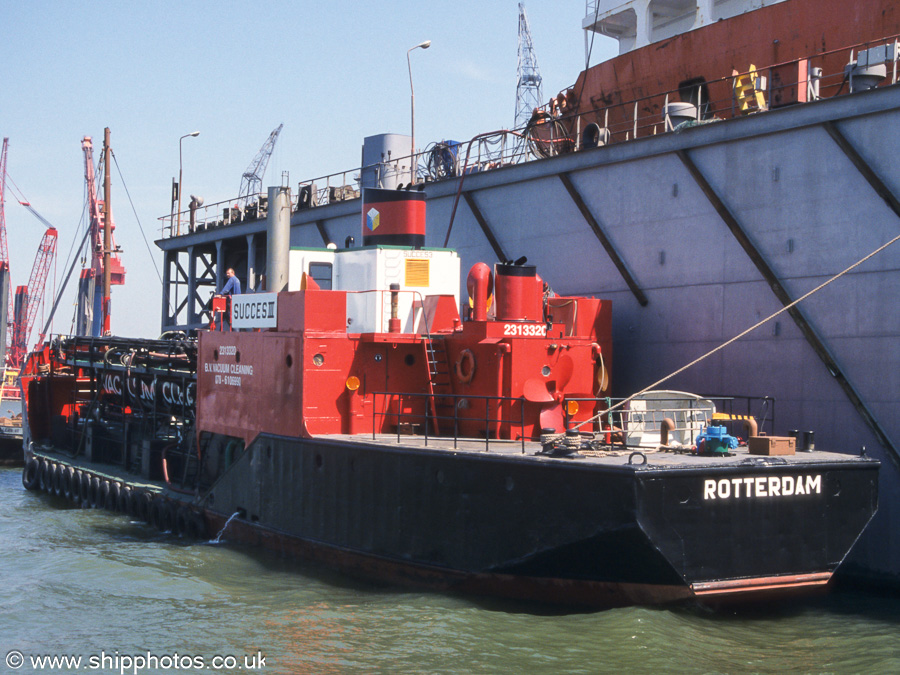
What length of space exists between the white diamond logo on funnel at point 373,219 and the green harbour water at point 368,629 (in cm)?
578

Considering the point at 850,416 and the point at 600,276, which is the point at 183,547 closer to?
the point at 600,276

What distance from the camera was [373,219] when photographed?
1600 centimetres

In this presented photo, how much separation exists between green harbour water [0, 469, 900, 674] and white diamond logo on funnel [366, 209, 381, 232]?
5775mm

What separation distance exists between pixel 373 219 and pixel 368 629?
7.59 meters

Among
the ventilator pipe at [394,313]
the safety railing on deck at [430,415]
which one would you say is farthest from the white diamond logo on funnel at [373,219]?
the safety railing on deck at [430,415]

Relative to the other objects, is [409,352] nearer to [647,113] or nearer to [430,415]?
[430,415]

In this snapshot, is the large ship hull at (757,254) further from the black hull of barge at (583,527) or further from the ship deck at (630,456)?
the black hull of barge at (583,527)

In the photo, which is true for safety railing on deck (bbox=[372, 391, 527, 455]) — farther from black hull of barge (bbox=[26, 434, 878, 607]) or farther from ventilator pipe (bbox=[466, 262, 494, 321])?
ventilator pipe (bbox=[466, 262, 494, 321])

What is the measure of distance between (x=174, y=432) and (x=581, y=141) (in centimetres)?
1023

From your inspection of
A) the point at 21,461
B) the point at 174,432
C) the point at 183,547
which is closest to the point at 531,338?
the point at 183,547

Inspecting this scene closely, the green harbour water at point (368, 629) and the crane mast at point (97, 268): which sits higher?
the crane mast at point (97, 268)

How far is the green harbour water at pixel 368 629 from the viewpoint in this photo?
373 inches

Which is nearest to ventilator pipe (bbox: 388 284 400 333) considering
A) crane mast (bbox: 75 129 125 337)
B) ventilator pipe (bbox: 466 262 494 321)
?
ventilator pipe (bbox: 466 262 494 321)

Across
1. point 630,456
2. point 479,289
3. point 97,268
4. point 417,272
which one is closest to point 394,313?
point 417,272
